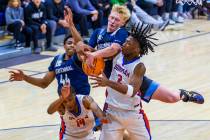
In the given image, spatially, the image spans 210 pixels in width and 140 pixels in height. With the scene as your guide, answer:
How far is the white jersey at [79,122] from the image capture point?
5742 mm

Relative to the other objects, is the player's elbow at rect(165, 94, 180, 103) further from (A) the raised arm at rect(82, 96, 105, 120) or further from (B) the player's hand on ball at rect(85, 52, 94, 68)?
(A) the raised arm at rect(82, 96, 105, 120)

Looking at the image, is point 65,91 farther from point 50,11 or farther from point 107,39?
point 50,11

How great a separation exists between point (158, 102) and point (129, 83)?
370 cm

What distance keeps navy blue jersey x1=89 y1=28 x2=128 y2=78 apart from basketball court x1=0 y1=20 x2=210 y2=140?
135 centimetres

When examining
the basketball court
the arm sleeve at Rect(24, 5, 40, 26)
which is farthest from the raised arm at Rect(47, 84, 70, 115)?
the arm sleeve at Rect(24, 5, 40, 26)

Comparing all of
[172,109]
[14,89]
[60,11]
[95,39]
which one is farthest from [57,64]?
[60,11]

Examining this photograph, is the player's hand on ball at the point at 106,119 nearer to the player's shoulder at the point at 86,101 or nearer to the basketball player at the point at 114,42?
the player's shoulder at the point at 86,101

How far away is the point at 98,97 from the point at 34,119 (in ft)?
4.86

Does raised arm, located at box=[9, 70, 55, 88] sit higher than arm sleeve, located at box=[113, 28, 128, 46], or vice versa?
arm sleeve, located at box=[113, 28, 128, 46]

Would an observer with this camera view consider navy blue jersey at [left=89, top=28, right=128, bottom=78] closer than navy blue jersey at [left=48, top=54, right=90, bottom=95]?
No

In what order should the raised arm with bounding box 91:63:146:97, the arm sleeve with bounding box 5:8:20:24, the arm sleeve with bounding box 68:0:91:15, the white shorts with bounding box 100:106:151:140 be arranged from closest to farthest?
1. the raised arm with bounding box 91:63:146:97
2. the white shorts with bounding box 100:106:151:140
3. the arm sleeve with bounding box 5:8:20:24
4. the arm sleeve with bounding box 68:0:91:15

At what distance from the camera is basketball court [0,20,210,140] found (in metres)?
7.63

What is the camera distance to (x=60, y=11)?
1397cm

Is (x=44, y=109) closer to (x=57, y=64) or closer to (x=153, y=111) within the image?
(x=153, y=111)
